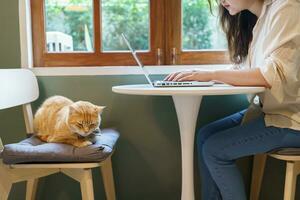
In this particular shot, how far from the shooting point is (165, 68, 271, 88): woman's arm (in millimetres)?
1177

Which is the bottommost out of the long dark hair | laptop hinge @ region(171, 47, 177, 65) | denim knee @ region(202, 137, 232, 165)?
denim knee @ region(202, 137, 232, 165)

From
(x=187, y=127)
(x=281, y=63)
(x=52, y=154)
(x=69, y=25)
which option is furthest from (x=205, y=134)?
(x=69, y=25)

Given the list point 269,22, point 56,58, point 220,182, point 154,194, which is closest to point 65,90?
point 56,58

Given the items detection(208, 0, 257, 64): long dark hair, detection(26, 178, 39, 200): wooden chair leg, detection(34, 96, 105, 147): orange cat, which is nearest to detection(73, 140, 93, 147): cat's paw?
detection(34, 96, 105, 147): orange cat

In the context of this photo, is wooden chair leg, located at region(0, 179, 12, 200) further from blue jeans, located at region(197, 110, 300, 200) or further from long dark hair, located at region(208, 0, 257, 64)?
long dark hair, located at region(208, 0, 257, 64)

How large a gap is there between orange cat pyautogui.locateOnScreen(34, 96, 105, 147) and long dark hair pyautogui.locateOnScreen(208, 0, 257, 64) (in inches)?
25.9

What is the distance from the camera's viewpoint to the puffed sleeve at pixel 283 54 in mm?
1159

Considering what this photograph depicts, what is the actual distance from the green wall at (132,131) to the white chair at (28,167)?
0.52ft

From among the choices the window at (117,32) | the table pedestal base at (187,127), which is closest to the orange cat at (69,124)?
the table pedestal base at (187,127)

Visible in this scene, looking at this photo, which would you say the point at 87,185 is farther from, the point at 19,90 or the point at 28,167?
the point at 19,90

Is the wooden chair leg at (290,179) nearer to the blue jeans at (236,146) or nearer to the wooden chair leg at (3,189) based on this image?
the blue jeans at (236,146)

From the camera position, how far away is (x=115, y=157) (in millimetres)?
1791

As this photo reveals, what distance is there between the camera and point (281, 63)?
116 centimetres

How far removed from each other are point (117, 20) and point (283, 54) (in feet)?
3.06
